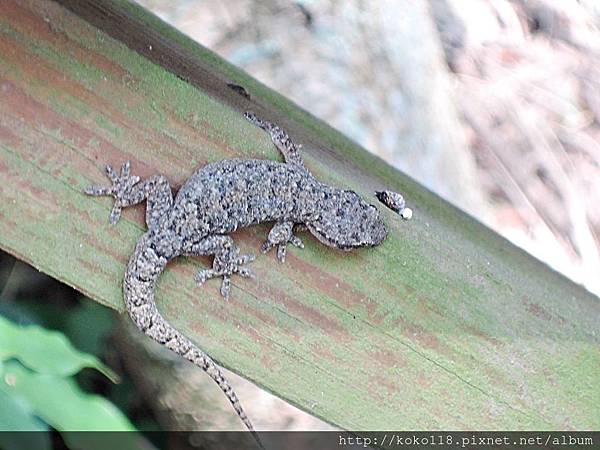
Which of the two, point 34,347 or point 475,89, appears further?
point 475,89

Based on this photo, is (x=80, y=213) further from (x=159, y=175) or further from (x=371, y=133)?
(x=371, y=133)

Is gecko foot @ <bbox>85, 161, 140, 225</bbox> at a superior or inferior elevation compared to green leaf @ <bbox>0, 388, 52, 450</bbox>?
superior

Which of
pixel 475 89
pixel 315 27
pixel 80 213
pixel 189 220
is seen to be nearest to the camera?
pixel 80 213

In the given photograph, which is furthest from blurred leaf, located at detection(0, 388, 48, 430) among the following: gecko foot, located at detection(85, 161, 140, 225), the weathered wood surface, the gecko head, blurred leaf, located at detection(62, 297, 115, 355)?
the gecko head

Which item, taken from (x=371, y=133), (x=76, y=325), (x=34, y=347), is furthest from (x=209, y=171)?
(x=371, y=133)

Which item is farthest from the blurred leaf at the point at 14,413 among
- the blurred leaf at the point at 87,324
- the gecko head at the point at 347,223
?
the gecko head at the point at 347,223

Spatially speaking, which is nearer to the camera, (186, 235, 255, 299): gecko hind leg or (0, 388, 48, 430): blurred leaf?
(0, 388, 48, 430): blurred leaf

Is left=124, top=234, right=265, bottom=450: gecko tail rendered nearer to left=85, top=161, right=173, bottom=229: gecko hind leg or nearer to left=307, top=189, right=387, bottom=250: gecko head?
left=85, top=161, right=173, bottom=229: gecko hind leg

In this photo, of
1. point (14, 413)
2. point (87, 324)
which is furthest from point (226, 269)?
point (87, 324)
